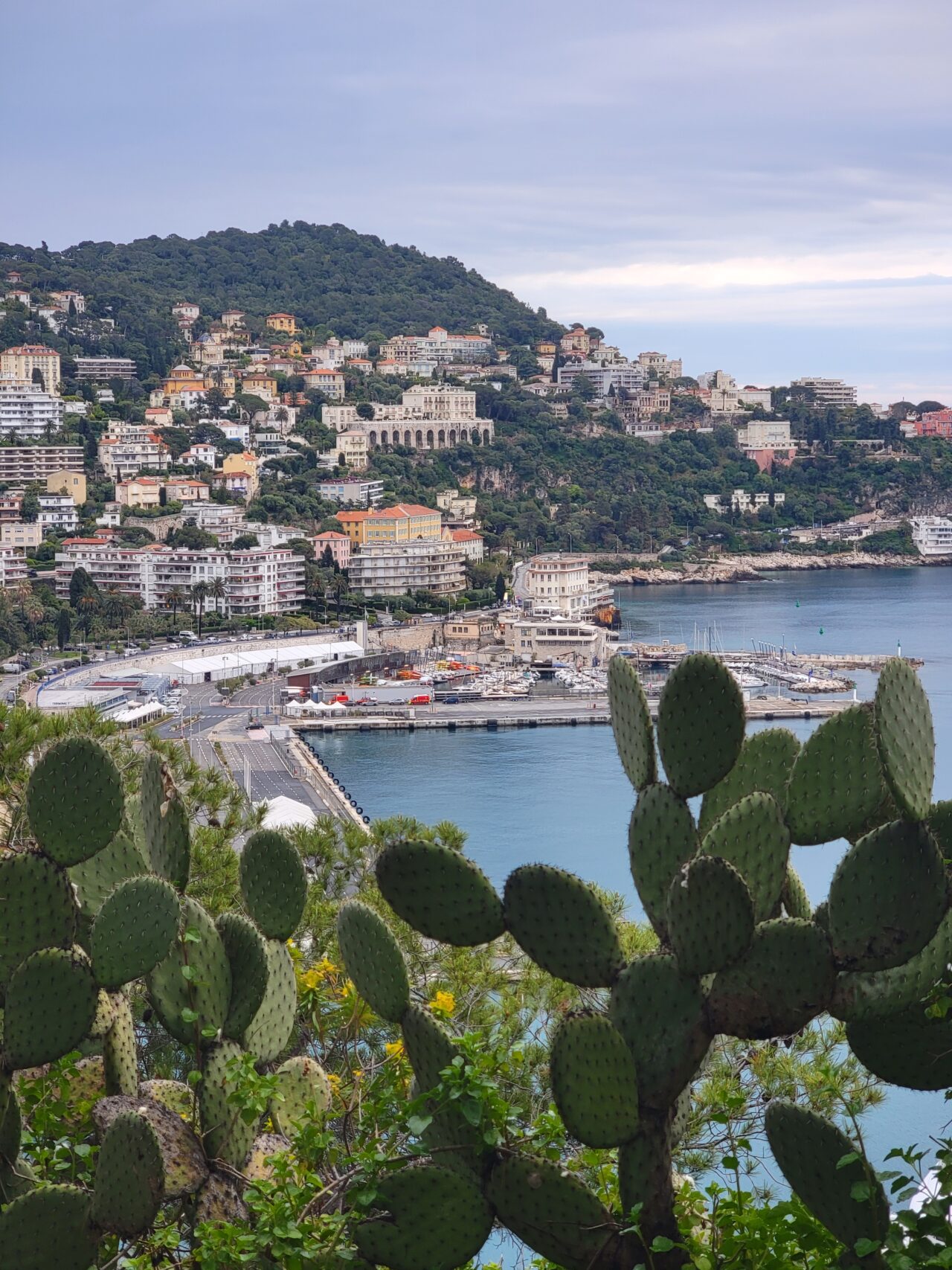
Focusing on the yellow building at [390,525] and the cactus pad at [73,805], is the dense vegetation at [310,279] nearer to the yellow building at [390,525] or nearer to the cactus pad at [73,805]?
the yellow building at [390,525]

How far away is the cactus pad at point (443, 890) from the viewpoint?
1970 millimetres

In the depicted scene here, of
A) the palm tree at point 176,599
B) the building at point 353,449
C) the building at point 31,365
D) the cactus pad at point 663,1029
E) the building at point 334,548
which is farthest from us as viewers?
the building at point 31,365

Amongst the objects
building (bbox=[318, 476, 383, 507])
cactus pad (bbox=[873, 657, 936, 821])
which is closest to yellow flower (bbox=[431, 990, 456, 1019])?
cactus pad (bbox=[873, 657, 936, 821])

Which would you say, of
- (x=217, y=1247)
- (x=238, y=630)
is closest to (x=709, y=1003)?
(x=217, y=1247)

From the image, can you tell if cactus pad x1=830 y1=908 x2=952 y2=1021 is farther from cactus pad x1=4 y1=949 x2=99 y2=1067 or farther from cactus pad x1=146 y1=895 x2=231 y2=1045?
cactus pad x1=4 y1=949 x2=99 y2=1067

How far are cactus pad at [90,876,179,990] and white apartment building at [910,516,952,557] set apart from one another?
51532 millimetres

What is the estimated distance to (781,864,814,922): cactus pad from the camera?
210 centimetres

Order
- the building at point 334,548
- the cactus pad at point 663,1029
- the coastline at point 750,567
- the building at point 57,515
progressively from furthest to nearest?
the coastline at point 750,567 < the building at point 57,515 < the building at point 334,548 < the cactus pad at point 663,1029

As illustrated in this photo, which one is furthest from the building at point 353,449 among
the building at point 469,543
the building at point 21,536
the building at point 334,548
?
the building at point 21,536

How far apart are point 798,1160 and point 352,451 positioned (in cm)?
4623

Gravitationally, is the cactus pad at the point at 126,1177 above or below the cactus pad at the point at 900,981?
below

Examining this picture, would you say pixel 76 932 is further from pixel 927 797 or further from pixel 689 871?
pixel 927 797

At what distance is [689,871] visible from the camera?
180cm

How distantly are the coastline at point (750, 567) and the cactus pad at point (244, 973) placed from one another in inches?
A: 1633
